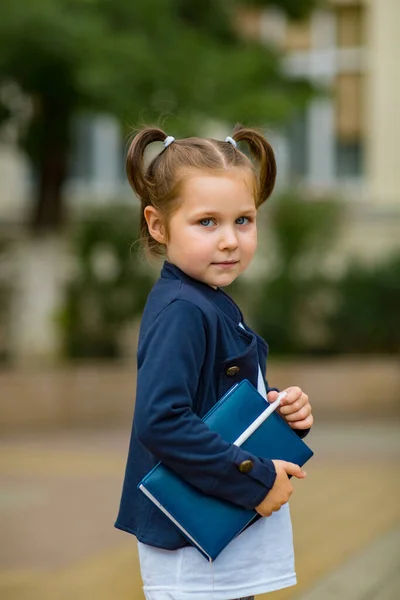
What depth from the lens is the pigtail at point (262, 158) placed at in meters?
2.63

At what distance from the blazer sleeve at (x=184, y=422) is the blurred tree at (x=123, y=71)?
7.72 metres

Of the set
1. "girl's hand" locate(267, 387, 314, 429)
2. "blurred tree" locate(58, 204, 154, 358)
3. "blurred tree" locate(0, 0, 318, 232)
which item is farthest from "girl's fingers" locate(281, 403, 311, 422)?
"blurred tree" locate(58, 204, 154, 358)

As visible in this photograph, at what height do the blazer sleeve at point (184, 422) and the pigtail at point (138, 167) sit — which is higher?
the pigtail at point (138, 167)

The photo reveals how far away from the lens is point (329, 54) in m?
16.7

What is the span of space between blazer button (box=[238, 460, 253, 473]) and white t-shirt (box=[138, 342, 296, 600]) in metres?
0.17

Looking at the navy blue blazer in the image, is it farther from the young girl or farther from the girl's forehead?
the girl's forehead

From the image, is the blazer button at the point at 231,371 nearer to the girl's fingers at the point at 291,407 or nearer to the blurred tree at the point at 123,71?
the girl's fingers at the point at 291,407

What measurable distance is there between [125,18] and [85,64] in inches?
45.3

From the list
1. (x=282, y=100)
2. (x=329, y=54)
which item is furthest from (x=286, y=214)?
(x=329, y=54)

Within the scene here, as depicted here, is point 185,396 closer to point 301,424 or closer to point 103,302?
point 301,424

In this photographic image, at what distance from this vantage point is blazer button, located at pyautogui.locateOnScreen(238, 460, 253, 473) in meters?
2.27

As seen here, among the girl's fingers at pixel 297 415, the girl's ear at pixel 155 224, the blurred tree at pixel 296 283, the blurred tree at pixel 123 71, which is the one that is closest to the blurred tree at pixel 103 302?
the blurred tree at pixel 296 283

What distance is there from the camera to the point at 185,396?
2.25 metres

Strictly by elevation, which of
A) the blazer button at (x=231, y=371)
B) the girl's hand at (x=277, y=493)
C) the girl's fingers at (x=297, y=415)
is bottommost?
the girl's hand at (x=277, y=493)
